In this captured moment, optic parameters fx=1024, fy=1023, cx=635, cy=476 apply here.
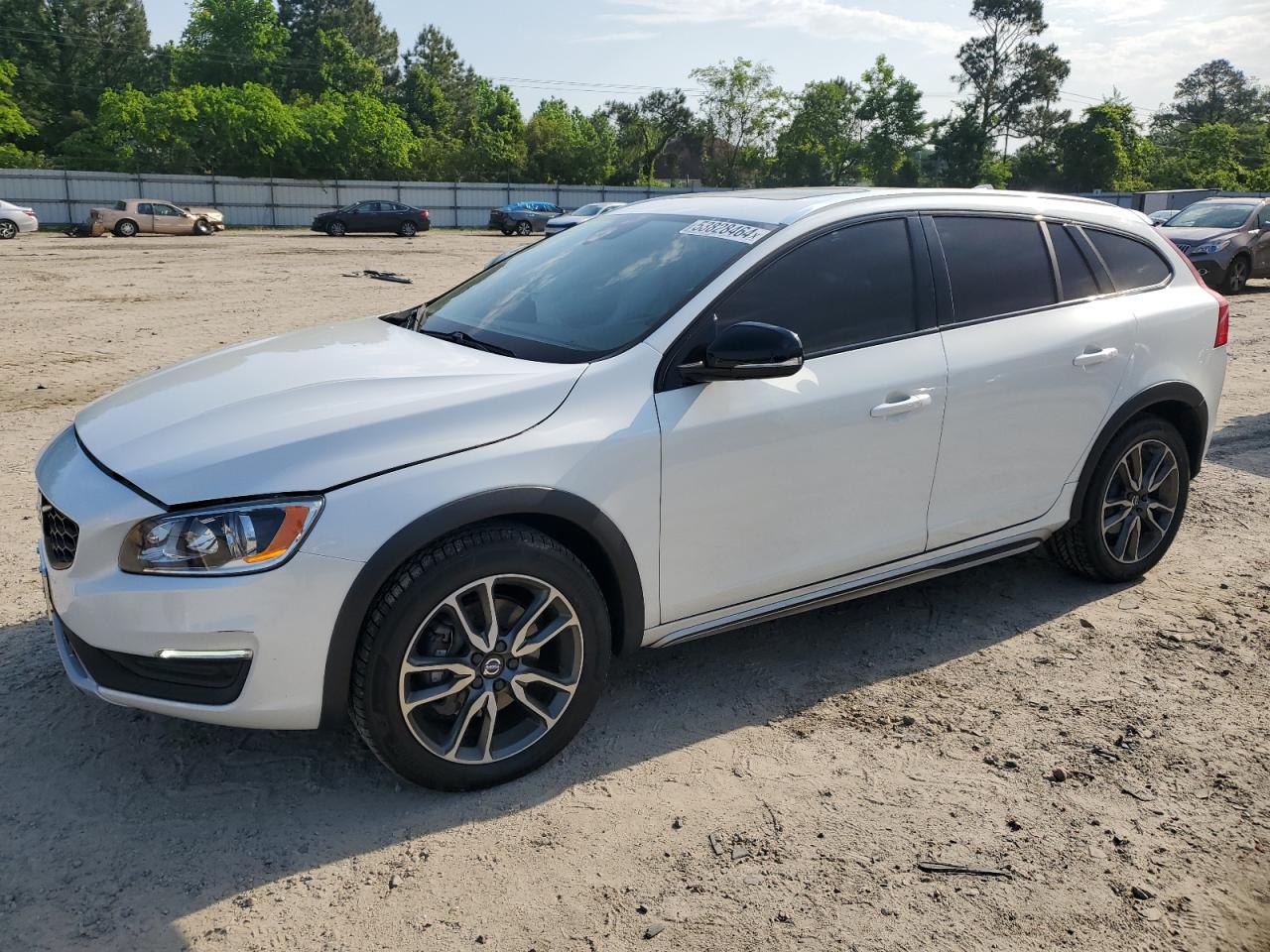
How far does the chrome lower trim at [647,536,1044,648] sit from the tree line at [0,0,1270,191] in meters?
51.0

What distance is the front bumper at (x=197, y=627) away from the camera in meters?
2.71

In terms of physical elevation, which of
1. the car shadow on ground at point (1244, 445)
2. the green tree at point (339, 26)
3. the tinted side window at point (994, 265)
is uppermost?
the green tree at point (339, 26)

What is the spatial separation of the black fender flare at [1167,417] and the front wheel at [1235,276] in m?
15.0

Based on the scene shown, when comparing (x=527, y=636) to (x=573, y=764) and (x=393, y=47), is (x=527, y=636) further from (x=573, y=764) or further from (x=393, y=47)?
(x=393, y=47)

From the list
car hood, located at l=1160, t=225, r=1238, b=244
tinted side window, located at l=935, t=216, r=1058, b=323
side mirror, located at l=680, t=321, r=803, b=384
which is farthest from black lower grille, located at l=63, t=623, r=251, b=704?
car hood, located at l=1160, t=225, r=1238, b=244

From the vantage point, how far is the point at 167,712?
284cm

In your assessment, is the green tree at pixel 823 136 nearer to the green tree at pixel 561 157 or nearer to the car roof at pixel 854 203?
the green tree at pixel 561 157

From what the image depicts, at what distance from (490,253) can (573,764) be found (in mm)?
25632

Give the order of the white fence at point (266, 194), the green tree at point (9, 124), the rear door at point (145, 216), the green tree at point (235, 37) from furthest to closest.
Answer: the green tree at point (235, 37)
the green tree at point (9, 124)
the white fence at point (266, 194)
the rear door at point (145, 216)

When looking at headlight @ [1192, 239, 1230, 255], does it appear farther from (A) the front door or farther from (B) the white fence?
(B) the white fence

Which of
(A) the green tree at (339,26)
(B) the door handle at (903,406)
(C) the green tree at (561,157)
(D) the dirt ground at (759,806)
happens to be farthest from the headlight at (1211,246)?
(A) the green tree at (339,26)

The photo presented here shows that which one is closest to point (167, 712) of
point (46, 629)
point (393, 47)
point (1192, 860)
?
point (46, 629)

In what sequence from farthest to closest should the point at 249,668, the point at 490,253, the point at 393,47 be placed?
1. the point at 393,47
2. the point at 490,253
3. the point at 249,668

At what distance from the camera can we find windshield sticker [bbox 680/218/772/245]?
12.1ft
